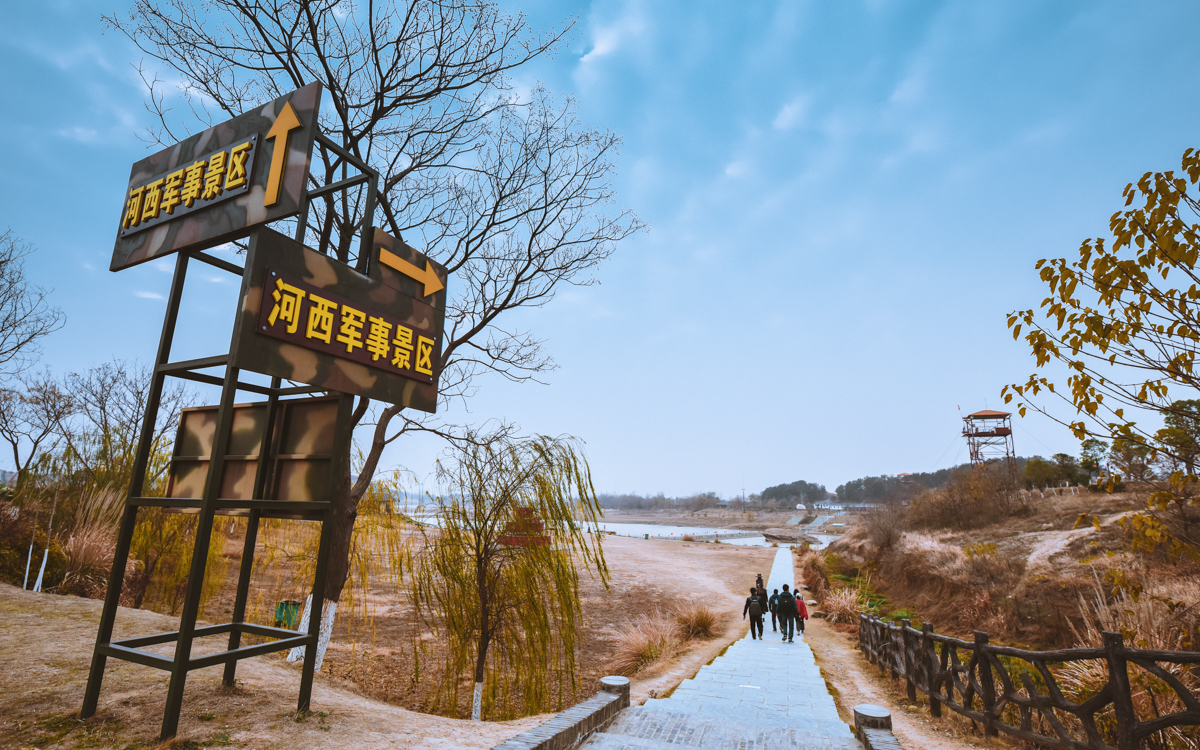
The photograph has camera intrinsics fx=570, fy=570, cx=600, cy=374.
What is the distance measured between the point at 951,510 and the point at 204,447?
2729 centimetres

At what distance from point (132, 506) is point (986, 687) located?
832cm

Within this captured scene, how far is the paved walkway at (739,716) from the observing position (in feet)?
16.6

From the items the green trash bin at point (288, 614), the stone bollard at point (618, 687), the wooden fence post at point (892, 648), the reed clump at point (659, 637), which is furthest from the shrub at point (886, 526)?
the green trash bin at point (288, 614)

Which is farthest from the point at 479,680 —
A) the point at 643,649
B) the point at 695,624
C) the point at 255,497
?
the point at 695,624

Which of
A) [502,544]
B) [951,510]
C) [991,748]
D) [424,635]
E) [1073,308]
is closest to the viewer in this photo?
[1073,308]

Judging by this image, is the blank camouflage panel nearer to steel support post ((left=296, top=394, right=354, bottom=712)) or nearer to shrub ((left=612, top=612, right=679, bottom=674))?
steel support post ((left=296, top=394, right=354, bottom=712))

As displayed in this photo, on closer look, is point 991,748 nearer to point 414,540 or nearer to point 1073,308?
point 1073,308

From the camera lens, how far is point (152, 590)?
1187cm

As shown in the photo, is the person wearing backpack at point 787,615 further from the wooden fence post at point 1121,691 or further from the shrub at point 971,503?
the shrub at point 971,503

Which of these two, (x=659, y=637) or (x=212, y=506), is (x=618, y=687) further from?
(x=659, y=637)

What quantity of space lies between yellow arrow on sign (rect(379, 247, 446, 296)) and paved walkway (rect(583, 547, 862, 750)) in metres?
4.44

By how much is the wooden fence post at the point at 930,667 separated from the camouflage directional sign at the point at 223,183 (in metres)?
8.75

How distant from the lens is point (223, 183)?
4.72m

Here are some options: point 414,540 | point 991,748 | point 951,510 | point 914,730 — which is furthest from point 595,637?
point 951,510
